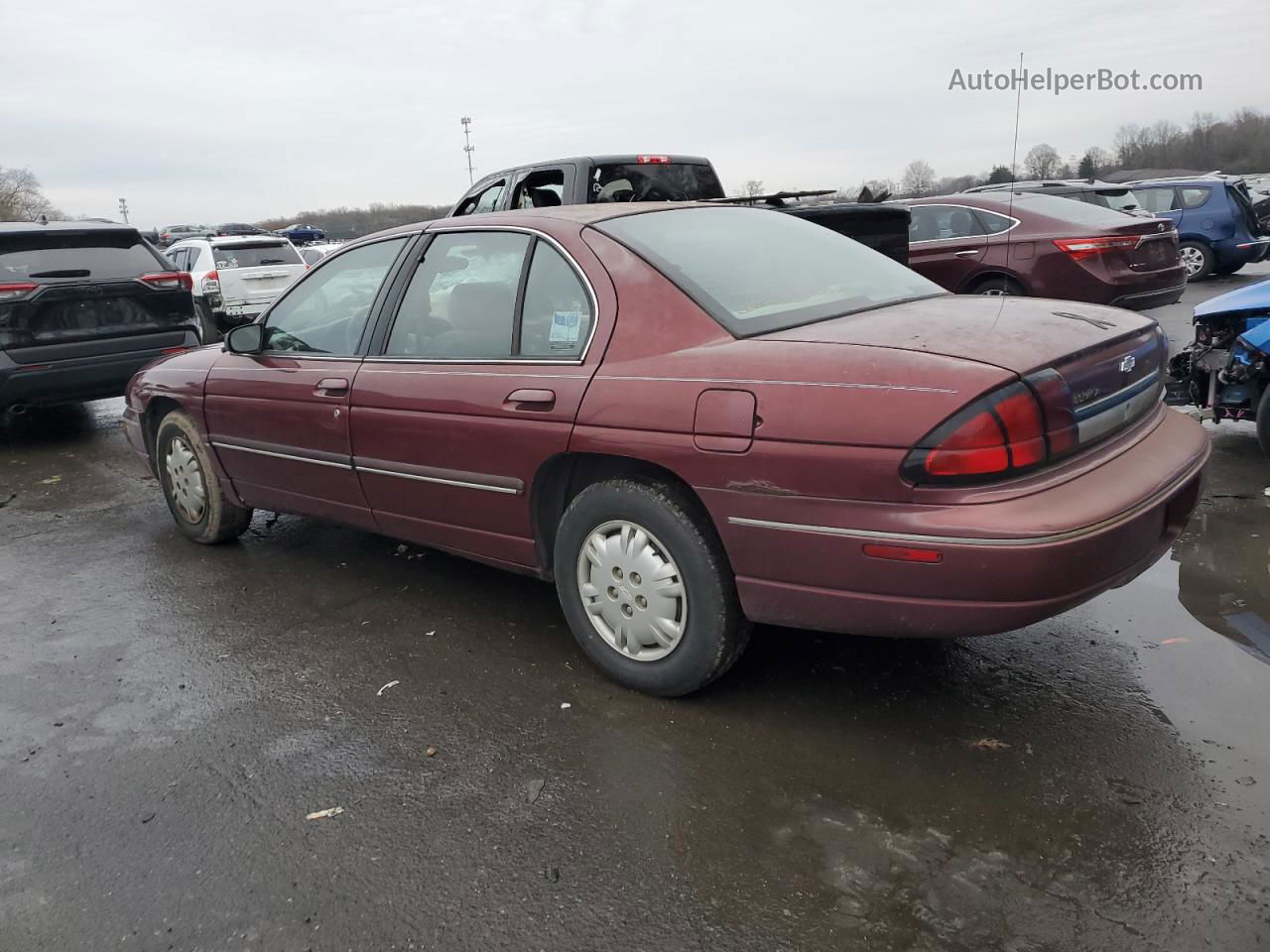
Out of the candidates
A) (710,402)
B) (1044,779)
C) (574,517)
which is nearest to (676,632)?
(574,517)

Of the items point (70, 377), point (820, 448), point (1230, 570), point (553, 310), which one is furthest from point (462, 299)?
point (70, 377)

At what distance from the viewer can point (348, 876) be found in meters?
2.40

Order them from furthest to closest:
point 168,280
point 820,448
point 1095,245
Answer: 1. point 1095,245
2. point 168,280
3. point 820,448

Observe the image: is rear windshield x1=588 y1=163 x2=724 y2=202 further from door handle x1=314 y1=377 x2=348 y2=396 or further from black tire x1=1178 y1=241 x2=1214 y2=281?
black tire x1=1178 y1=241 x2=1214 y2=281

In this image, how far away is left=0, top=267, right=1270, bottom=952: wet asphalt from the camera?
7.22 feet

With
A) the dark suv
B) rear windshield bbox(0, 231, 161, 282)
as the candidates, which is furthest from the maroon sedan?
rear windshield bbox(0, 231, 161, 282)

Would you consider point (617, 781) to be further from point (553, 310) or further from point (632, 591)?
point (553, 310)

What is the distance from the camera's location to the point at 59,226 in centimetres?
762

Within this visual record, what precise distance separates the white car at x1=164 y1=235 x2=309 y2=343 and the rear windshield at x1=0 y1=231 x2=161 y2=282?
5.28 metres

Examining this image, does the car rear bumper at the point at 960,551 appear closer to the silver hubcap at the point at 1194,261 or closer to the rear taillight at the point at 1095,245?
the rear taillight at the point at 1095,245

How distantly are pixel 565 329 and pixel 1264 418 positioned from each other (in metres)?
4.02

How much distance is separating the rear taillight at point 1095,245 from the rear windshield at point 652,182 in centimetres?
308

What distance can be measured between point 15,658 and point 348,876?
228cm

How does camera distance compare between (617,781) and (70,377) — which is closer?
(617,781)
